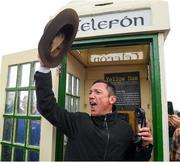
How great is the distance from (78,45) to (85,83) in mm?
1120

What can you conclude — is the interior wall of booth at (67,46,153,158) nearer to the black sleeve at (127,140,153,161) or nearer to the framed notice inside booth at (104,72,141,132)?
the framed notice inside booth at (104,72,141,132)

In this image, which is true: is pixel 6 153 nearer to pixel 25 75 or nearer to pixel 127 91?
pixel 25 75

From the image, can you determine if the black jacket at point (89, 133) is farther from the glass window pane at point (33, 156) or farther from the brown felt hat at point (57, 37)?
the glass window pane at point (33, 156)

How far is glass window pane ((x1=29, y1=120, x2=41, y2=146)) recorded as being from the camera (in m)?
2.59

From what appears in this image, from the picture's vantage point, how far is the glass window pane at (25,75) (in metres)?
2.82

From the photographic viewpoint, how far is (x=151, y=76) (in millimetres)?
2465

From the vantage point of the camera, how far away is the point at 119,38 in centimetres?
248

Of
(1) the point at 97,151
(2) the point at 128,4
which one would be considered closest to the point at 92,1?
(2) the point at 128,4

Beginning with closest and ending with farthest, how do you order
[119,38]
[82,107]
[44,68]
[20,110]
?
[44,68] → [119,38] → [20,110] → [82,107]

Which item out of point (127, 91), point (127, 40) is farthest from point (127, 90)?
point (127, 40)

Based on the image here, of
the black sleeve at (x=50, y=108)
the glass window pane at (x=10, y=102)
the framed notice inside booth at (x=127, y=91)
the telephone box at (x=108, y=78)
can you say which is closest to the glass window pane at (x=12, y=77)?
the telephone box at (x=108, y=78)

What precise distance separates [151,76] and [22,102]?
4.61 feet

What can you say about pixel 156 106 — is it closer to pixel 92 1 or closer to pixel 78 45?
pixel 78 45

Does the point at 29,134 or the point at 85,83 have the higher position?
the point at 85,83
